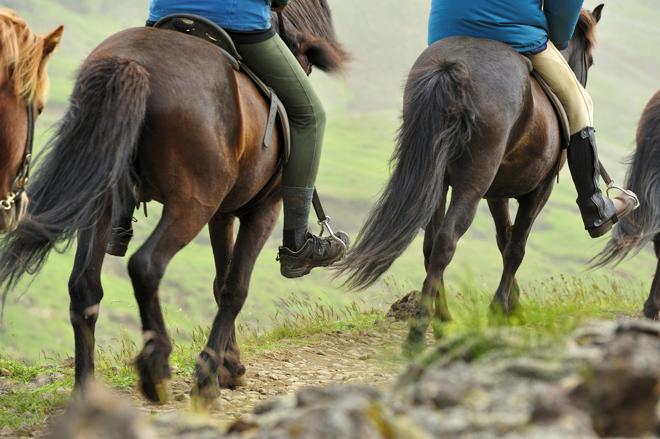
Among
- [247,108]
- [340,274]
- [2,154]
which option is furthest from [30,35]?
[340,274]

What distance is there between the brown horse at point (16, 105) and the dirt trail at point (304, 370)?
1.51m

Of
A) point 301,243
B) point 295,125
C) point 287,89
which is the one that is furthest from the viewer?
point 301,243

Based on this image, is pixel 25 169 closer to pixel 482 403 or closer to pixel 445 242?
pixel 482 403

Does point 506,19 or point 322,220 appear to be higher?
point 506,19

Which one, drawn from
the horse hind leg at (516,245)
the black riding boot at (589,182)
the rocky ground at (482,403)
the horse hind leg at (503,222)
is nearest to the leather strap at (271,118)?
the rocky ground at (482,403)

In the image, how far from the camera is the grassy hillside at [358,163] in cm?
5256

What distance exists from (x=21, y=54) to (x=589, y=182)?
4634 millimetres

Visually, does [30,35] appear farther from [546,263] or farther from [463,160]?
[546,263]

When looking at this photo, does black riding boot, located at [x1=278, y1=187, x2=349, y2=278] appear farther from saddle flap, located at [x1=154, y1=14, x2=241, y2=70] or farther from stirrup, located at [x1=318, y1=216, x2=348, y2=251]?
saddle flap, located at [x1=154, y1=14, x2=241, y2=70]

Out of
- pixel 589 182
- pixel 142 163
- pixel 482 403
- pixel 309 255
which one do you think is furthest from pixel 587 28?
pixel 482 403

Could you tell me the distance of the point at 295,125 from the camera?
21.1 ft

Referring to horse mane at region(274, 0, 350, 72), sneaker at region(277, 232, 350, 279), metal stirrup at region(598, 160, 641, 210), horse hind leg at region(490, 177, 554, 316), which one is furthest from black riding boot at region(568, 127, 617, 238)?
sneaker at region(277, 232, 350, 279)

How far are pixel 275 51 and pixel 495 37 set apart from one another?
1.97 metres

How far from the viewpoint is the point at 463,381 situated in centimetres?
314
